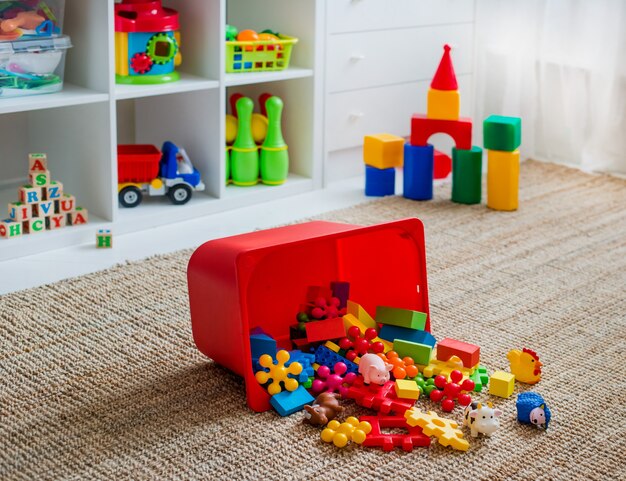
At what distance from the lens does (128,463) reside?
1.19 m

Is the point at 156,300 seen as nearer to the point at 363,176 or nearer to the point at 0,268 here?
the point at 0,268

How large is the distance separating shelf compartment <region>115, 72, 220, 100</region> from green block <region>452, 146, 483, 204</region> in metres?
0.62

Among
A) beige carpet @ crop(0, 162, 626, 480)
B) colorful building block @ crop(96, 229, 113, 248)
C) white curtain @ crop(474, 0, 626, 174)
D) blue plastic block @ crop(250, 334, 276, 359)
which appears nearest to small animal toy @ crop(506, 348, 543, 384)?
beige carpet @ crop(0, 162, 626, 480)

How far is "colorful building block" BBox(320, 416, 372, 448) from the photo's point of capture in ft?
4.07

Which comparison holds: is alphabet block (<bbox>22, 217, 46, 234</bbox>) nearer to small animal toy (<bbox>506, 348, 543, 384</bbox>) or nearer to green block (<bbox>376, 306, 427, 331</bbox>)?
green block (<bbox>376, 306, 427, 331</bbox>)

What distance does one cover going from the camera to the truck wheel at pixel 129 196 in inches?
85.7

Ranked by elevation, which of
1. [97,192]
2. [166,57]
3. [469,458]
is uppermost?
[166,57]

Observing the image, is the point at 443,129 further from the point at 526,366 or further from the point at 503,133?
the point at 526,366

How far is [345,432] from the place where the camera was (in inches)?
49.3

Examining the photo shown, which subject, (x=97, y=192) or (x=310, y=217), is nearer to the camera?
(x=97, y=192)

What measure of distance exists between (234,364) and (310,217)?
0.91 metres

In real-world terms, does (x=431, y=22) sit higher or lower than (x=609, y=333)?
higher

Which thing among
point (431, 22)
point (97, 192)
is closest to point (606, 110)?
point (431, 22)

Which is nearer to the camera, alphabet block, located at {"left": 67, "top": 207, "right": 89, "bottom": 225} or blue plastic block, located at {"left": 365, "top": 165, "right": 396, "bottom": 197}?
alphabet block, located at {"left": 67, "top": 207, "right": 89, "bottom": 225}
